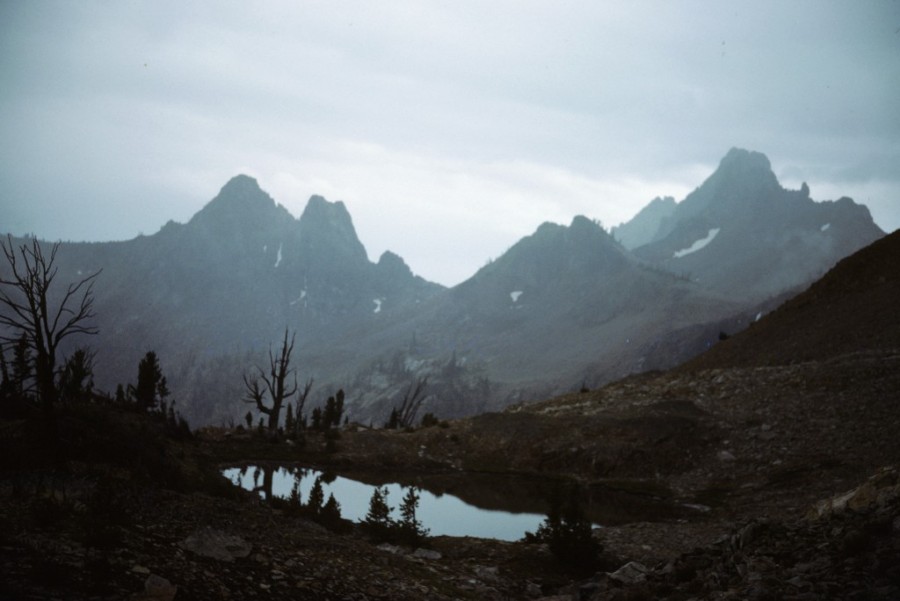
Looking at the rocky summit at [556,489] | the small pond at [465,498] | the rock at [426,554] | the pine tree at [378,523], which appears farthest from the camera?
the small pond at [465,498]

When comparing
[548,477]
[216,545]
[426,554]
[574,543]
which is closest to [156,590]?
[216,545]

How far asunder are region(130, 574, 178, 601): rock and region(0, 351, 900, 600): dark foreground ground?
0.03 metres

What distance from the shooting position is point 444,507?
1040 inches

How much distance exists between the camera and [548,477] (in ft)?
105

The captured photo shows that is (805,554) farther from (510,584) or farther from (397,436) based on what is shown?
(397,436)

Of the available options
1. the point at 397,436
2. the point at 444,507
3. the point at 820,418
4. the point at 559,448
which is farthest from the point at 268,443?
the point at 820,418

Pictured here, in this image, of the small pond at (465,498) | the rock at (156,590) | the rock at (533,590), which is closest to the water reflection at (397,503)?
the small pond at (465,498)

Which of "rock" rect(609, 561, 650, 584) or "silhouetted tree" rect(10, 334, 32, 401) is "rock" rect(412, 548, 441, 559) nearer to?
"rock" rect(609, 561, 650, 584)

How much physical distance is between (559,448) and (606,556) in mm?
17817

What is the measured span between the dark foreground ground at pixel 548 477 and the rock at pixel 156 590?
0.03 meters

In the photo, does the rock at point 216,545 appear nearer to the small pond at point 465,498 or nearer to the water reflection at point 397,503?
the water reflection at point 397,503

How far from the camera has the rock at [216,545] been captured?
35.3 ft

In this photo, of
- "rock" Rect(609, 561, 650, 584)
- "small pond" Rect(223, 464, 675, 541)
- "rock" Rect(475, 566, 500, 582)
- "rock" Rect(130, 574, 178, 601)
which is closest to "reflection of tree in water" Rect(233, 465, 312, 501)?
"small pond" Rect(223, 464, 675, 541)

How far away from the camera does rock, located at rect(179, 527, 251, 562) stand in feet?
35.3
